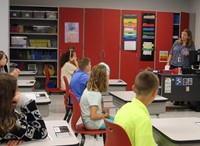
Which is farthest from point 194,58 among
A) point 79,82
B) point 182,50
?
point 79,82

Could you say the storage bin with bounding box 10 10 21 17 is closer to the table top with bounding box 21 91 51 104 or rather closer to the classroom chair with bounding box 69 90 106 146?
the table top with bounding box 21 91 51 104

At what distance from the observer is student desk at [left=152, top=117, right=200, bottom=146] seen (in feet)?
7.05

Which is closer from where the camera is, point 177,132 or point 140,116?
point 140,116

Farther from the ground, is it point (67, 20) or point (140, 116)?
point (67, 20)

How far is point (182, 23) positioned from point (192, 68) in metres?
3.36

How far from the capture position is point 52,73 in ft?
30.6

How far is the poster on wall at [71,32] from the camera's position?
9.12m

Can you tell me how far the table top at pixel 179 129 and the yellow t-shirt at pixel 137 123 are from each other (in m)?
0.29

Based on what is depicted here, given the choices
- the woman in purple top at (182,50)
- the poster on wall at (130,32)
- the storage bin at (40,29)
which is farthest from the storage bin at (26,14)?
the woman in purple top at (182,50)

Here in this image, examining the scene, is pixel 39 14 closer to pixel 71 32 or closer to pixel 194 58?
pixel 71 32

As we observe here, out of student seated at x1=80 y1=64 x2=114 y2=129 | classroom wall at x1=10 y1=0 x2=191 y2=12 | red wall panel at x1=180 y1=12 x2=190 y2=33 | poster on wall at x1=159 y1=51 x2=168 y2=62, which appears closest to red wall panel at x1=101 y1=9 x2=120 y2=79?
classroom wall at x1=10 y1=0 x2=191 y2=12

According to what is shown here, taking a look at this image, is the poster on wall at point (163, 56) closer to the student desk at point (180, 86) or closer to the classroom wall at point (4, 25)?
the student desk at point (180, 86)

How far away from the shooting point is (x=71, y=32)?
9.17 meters

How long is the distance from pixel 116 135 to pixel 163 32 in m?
7.98
